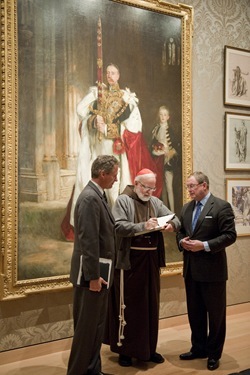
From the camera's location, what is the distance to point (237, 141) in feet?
19.9

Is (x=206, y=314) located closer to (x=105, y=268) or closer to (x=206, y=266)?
(x=206, y=266)

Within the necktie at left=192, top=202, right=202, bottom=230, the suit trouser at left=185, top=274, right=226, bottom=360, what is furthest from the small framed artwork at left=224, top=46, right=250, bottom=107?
the suit trouser at left=185, top=274, right=226, bottom=360

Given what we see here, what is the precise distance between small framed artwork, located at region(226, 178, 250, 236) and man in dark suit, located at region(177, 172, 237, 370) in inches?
73.7

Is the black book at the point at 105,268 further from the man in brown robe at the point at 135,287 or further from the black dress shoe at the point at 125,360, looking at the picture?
the black dress shoe at the point at 125,360

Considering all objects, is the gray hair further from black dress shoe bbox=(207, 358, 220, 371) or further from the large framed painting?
black dress shoe bbox=(207, 358, 220, 371)

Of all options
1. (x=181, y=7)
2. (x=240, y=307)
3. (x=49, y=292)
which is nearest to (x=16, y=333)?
(x=49, y=292)

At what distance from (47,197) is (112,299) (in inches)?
48.8

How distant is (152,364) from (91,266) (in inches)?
55.5

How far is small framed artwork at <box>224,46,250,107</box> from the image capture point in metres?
5.95

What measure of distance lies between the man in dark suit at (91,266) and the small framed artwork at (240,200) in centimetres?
285

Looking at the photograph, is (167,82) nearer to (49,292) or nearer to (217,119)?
(217,119)

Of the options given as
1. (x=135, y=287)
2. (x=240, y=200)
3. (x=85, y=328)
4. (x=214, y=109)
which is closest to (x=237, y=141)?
(x=214, y=109)

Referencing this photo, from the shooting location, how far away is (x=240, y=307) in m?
6.01

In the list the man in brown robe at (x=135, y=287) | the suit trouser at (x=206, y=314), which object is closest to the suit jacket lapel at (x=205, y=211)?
the man in brown robe at (x=135, y=287)
